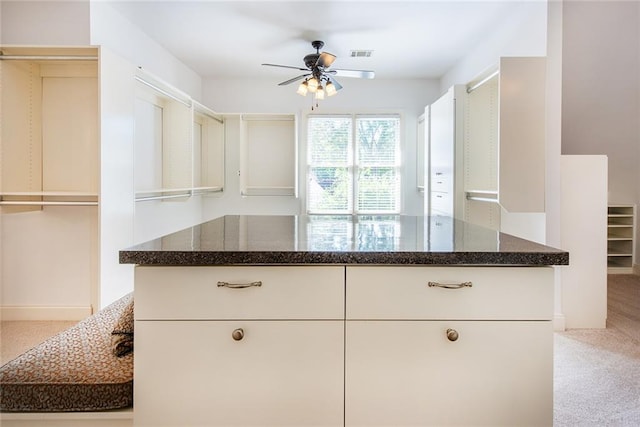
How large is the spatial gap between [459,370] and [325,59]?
3.45 m

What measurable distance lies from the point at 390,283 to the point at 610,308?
387 cm

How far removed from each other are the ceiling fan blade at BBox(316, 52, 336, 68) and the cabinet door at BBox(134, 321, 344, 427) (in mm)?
3336

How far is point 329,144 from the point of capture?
20.1 feet

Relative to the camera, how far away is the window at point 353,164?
6.12 m

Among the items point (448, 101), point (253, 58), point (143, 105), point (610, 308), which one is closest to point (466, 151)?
point (448, 101)

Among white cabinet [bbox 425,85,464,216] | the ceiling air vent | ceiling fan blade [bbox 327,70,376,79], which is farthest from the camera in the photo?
the ceiling air vent

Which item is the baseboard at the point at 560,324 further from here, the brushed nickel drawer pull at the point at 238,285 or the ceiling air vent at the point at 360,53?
the ceiling air vent at the point at 360,53

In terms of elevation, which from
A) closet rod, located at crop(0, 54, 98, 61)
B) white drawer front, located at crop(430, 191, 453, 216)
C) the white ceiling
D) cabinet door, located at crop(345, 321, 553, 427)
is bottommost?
cabinet door, located at crop(345, 321, 553, 427)

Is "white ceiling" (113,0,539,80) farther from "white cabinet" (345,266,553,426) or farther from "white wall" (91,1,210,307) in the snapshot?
"white cabinet" (345,266,553,426)

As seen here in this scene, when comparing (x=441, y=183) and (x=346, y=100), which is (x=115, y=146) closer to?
(x=441, y=183)

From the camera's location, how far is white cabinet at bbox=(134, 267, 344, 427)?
1.17 m

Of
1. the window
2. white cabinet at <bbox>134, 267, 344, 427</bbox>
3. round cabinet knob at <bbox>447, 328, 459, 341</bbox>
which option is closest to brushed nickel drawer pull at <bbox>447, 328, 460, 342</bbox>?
round cabinet knob at <bbox>447, 328, 459, 341</bbox>

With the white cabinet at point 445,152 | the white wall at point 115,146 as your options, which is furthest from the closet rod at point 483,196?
the white wall at point 115,146

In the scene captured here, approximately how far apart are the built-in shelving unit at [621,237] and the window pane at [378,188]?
2760mm
